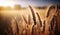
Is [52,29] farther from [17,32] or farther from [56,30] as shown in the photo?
[17,32]

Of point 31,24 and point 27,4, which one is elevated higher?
point 27,4

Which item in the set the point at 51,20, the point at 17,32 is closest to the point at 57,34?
the point at 51,20

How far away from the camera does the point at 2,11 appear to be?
1.05m

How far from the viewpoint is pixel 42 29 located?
1027mm

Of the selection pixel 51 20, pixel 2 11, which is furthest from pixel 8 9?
pixel 51 20

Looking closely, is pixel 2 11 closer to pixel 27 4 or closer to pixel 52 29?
pixel 27 4

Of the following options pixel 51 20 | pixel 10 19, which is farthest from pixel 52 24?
pixel 10 19

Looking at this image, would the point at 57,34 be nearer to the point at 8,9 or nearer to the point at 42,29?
the point at 42,29

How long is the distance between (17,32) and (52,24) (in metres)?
0.35

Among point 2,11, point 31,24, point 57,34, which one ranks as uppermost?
point 2,11

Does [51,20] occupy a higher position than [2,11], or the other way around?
[2,11]

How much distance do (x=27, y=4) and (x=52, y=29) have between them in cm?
34

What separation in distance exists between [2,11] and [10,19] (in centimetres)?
11

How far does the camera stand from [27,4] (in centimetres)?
104
